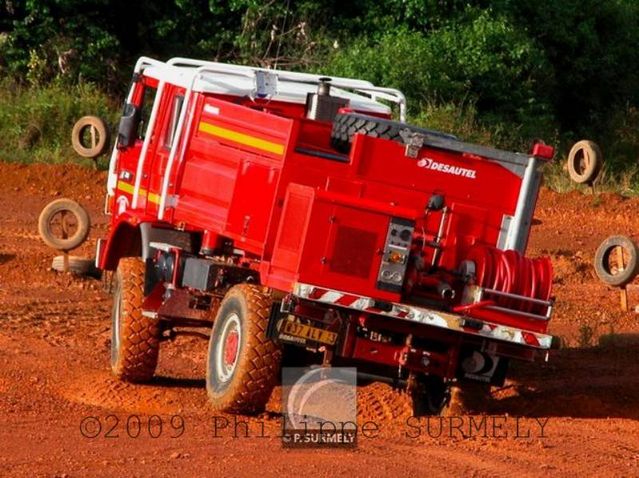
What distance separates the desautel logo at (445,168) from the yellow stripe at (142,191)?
2.43m

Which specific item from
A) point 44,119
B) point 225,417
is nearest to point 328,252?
point 225,417

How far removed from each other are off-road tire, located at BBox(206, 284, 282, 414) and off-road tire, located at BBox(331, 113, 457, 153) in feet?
4.57

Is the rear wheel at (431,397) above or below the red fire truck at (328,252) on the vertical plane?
below

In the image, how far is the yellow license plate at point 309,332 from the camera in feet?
31.4

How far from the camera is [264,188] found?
10227 mm

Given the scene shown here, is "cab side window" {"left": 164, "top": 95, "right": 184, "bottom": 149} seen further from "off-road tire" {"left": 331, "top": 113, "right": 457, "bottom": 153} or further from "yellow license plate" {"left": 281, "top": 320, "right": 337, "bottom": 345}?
"yellow license plate" {"left": 281, "top": 320, "right": 337, "bottom": 345}

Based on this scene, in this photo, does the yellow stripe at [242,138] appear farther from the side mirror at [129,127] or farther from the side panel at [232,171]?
the side mirror at [129,127]

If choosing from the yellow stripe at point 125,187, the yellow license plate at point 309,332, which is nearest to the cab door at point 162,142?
the yellow stripe at point 125,187

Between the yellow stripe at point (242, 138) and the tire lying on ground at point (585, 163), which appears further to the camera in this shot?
the tire lying on ground at point (585, 163)

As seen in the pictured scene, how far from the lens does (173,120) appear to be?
12.1m

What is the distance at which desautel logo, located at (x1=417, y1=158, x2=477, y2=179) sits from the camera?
10.5 meters

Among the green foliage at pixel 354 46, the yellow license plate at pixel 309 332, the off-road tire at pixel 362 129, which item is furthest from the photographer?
the green foliage at pixel 354 46

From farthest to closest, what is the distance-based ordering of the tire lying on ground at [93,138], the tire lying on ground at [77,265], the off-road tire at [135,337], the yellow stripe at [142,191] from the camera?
the tire lying on ground at [77,265], the tire lying on ground at [93,138], the yellow stripe at [142,191], the off-road tire at [135,337]

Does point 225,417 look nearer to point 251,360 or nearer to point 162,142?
point 251,360
